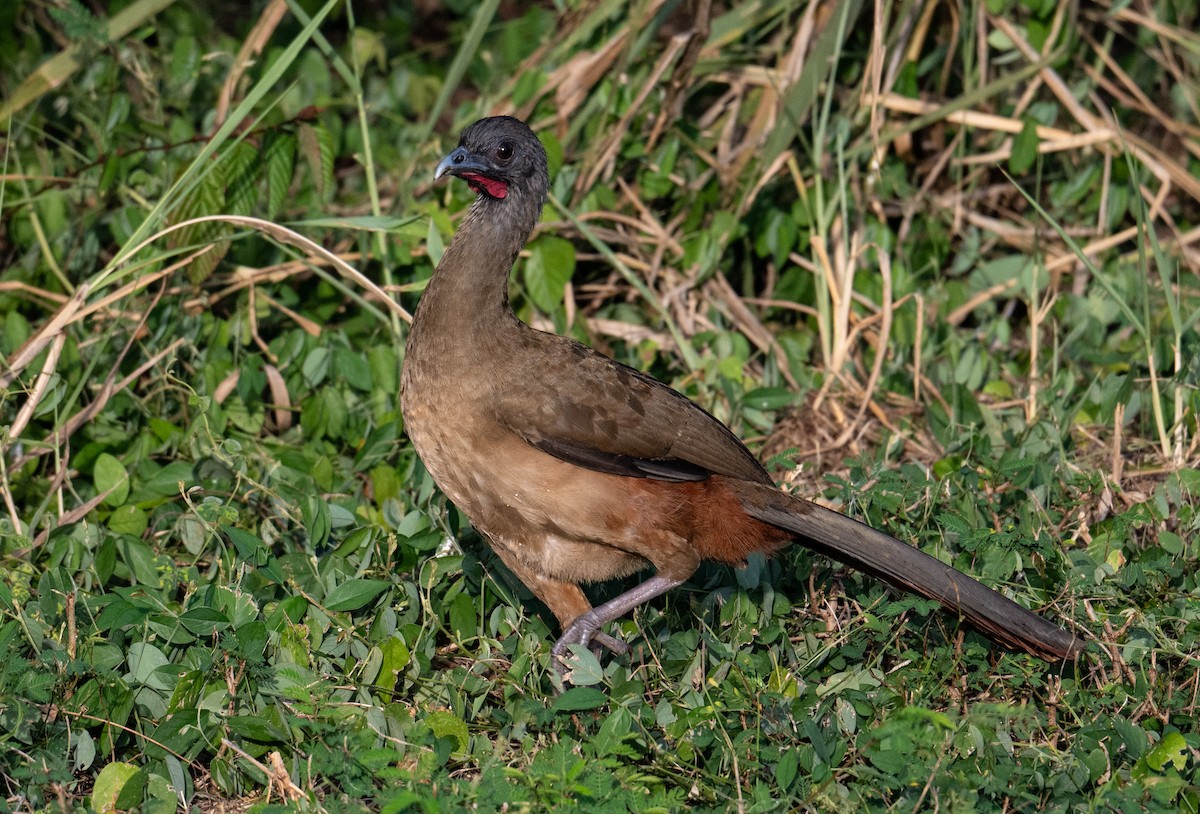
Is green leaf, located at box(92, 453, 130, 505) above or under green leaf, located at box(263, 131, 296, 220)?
under

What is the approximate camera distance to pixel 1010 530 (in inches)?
158

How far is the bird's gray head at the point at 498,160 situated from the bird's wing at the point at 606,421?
1.49 feet

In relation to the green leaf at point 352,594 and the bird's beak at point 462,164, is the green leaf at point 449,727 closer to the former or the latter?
the green leaf at point 352,594

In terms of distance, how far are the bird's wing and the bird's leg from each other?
33cm

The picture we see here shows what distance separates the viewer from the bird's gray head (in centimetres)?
402

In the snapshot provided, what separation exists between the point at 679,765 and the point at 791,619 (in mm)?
917

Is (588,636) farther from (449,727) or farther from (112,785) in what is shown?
(112,785)

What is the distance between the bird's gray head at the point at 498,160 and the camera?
13.2ft

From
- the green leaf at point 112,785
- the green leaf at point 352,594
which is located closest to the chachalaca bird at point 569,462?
the green leaf at point 352,594

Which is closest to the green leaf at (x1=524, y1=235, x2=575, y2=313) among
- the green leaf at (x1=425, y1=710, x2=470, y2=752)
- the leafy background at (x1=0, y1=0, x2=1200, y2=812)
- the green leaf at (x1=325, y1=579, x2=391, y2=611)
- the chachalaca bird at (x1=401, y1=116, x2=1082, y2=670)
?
the leafy background at (x1=0, y1=0, x2=1200, y2=812)

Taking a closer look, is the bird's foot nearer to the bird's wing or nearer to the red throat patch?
the bird's wing

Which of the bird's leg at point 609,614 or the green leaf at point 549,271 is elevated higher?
the green leaf at point 549,271

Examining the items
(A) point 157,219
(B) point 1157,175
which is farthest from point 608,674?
(B) point 1157,175

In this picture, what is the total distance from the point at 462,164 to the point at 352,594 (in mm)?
1302
